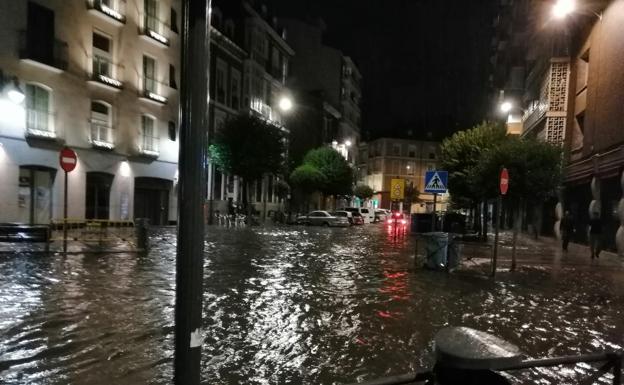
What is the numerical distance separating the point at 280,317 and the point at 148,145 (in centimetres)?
2388

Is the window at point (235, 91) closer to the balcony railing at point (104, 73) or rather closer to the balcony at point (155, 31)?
the balcony at point (155, 31)

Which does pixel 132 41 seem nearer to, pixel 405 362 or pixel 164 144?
pixel 164 144

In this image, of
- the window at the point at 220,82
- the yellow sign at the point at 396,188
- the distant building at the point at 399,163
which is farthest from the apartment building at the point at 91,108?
the distant building at the point at 399,163

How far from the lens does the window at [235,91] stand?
40325 mm

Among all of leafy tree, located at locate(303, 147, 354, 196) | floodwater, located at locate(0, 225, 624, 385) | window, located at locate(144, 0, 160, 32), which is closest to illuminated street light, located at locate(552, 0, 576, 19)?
floodwater, located at locate(0, 225, 624, 385)

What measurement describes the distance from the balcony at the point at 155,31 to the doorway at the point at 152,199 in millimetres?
8149

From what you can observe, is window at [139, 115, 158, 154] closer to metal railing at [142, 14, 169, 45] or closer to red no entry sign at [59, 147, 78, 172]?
metal railing at [142, 14, 169, 45]

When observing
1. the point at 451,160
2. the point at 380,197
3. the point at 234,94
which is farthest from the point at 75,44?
the point at 380,197

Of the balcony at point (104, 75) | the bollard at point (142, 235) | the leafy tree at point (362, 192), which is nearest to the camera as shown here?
the bollard at point (142, 235)

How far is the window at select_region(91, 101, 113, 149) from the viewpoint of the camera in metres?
25.5

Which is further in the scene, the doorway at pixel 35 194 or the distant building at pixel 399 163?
the distant building at pixel 399 163

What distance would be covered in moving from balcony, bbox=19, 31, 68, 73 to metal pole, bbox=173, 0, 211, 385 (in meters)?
22.5

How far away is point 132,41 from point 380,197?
68.5 metres

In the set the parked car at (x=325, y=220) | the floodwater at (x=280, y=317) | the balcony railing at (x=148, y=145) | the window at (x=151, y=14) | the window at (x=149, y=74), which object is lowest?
the floodwater at (x=280, y=317)
